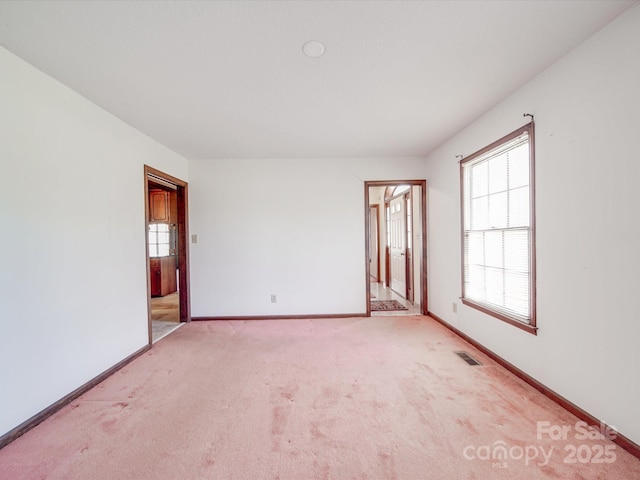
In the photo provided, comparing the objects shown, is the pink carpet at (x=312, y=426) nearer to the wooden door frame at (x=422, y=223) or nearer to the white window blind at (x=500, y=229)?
the white window blind at (x=500, y=229)

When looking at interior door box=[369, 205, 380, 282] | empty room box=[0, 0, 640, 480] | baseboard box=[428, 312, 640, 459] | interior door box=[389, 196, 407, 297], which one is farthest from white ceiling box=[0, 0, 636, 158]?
interior door box=[369, 205, 380, 282]

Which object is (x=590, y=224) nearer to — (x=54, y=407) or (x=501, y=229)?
(x=501, y=229)

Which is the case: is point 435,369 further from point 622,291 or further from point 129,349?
point 129,349

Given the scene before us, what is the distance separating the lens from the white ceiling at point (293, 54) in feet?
4.63

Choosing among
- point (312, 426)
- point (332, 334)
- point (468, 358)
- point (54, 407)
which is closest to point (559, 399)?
point (468, 358)

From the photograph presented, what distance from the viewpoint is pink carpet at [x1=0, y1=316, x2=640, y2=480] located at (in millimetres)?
1420

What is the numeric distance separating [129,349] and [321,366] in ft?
6.57

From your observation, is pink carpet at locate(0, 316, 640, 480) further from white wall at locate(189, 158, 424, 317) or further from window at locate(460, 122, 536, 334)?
white wall at locate(189, 158, 424, 317)

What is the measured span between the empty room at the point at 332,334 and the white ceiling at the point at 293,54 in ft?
0.05

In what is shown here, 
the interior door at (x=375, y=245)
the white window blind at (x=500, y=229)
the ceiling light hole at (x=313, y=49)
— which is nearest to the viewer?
the ceiling light hole at (x=313, y=49)

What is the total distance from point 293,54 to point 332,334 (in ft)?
9.72

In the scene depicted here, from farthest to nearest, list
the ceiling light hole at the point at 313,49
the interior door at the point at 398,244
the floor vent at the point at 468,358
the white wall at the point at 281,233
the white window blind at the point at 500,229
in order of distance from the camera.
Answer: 1. the interior door at the point at 398,244
2. the white wall at the point at 281,233
3. the floor vent at the point at 468,358
4. the white window blind at the point at 500,229
5. the ceiling light hole at the point at 313,49

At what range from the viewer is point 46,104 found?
75.8 inches

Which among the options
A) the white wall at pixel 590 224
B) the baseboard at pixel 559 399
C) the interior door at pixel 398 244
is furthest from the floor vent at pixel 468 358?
the interior door at pixel 398 244
